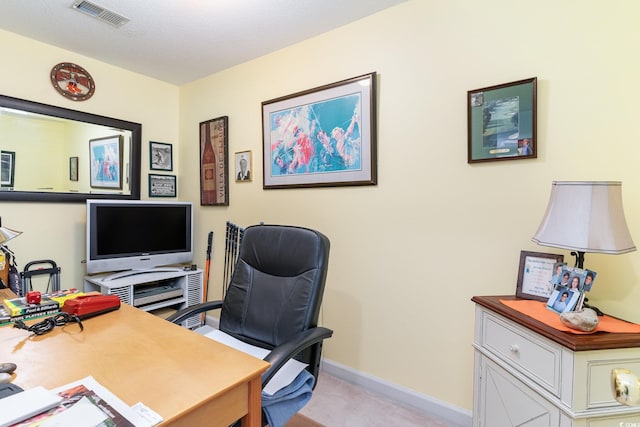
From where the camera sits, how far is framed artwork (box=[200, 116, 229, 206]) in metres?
3.06

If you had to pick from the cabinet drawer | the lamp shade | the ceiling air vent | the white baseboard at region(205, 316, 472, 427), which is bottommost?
the white baseboard at region(205, 316, 472, 427)

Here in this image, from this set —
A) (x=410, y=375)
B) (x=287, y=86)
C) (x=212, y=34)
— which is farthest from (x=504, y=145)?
(x=212, y=34)

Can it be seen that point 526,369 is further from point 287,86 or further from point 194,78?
point 194,78

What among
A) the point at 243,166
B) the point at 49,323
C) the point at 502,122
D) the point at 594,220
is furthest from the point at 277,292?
the point at 243,166

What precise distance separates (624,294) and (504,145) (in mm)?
848

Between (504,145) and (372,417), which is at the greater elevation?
(504,145)

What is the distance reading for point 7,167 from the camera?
2381 mm

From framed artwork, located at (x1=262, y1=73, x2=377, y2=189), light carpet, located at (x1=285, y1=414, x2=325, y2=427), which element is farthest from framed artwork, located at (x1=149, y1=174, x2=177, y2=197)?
light carpet, located at (x1=285, y1=414, x2=325, y2=427)

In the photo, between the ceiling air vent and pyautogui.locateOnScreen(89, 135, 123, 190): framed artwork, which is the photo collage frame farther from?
pyautogui.locateOnScreen(89, 135, 123, 190): framed artwork

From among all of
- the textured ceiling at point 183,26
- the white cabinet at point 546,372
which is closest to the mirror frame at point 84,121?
the textured ceiling at point 183,26

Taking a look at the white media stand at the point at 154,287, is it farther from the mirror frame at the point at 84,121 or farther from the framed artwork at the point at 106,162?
the framed artwork at the point at 106,162

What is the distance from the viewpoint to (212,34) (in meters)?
Answer: 2.40

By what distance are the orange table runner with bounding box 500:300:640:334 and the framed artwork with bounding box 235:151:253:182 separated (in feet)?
7.16

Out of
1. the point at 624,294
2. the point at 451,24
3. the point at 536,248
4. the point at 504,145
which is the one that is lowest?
the point at 624,294
